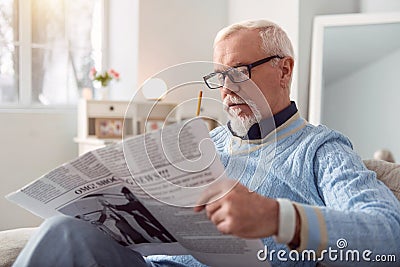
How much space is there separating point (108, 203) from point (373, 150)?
9.14 ft

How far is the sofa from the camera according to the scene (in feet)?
4.58

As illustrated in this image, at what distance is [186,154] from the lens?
3.17ft

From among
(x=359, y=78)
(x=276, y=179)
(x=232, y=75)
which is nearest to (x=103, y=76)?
(x=359, y=78)

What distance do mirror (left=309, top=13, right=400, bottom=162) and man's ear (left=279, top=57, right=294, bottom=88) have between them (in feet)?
7.45

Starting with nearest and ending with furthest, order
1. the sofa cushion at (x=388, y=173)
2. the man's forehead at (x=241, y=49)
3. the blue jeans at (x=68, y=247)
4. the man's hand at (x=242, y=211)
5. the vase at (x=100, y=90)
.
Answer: the man's hand at (x=242, y=211) < the blue jeans at (x=68, y=247) < the sofa cushion at (x=388, y=173) < the man's forehead at (x=241, y=49) < the vase at (x=100, y=90)

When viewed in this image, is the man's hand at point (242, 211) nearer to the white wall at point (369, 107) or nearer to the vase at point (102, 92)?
the white wall at point (369, 107)

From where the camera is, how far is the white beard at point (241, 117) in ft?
4.76

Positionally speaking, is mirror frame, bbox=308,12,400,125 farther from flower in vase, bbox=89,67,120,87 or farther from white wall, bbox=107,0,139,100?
flower in vase, bbox=89,67,120,87

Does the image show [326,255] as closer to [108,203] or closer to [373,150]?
[108,203]

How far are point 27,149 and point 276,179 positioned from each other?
2.75 m

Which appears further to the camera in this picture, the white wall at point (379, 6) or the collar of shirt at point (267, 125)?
the white wall at point (379, 6)

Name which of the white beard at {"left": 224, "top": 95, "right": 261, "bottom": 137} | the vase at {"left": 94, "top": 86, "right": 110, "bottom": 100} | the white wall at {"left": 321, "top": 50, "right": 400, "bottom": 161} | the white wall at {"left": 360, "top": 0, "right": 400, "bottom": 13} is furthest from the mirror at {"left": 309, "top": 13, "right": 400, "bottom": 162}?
the white beard at {"left": 224, "top": 95, "right": 261, "bottom": 137}

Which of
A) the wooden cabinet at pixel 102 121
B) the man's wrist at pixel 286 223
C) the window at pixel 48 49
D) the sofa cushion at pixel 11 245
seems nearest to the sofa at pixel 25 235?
the sofa cushion at pixel 11 245

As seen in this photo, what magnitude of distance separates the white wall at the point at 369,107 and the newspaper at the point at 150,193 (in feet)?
8.62
